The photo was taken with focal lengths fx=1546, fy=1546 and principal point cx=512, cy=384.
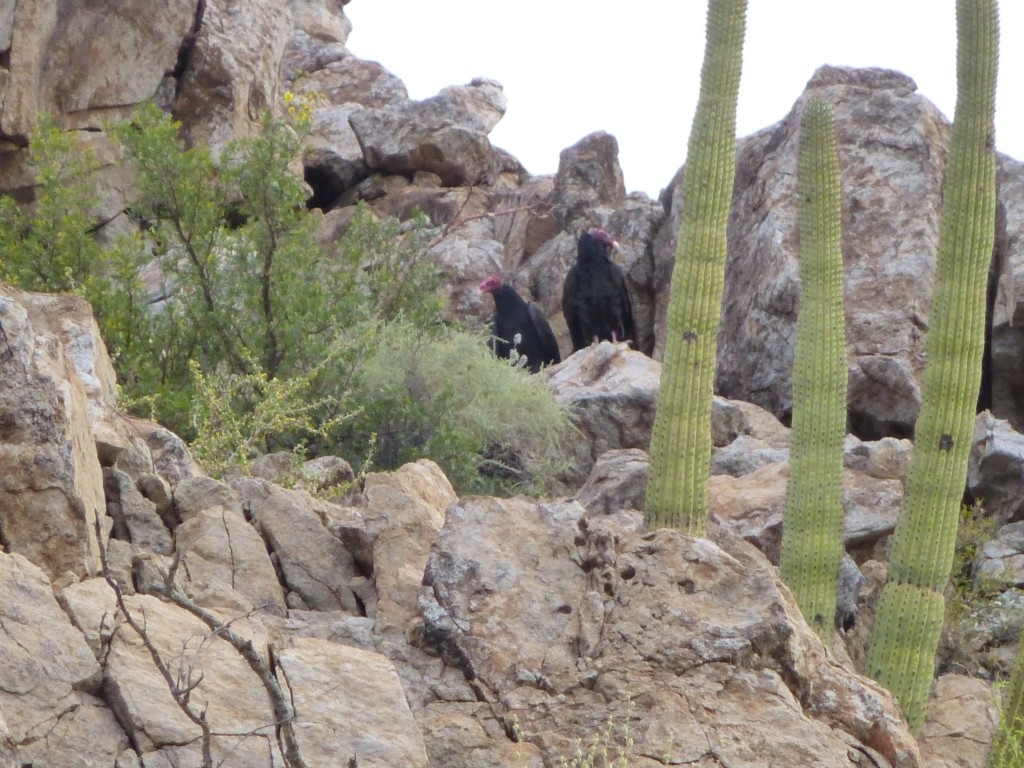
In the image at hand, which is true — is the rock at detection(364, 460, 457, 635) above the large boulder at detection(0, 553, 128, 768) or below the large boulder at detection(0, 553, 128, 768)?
above

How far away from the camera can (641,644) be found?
4574 millimetres

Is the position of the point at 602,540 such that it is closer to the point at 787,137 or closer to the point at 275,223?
the point at 275,223

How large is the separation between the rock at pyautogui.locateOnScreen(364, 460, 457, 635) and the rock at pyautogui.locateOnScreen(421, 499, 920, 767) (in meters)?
0.20

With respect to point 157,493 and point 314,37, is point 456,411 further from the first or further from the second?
point 314,37

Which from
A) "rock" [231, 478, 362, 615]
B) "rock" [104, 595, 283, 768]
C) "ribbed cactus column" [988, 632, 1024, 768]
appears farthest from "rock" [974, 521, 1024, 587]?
"rock" [104, 595, 283, 768]

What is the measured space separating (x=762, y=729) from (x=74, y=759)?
1900mm

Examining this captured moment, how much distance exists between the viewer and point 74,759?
357cm

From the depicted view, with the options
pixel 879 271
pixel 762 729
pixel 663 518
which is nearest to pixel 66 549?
pixel 762 729

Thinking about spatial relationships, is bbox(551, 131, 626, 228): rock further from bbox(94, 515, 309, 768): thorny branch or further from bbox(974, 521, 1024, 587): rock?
bbox(94, 515, 309, 768): thorny branch

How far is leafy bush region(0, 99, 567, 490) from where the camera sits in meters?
8.39

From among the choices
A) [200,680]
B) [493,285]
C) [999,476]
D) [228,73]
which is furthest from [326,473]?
[228,73]

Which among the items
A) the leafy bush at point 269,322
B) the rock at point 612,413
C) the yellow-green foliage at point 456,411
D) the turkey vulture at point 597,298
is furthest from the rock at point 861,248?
the leafy bush at point 269,322

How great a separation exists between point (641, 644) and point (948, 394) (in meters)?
2.36

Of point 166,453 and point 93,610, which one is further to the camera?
point 166,453
